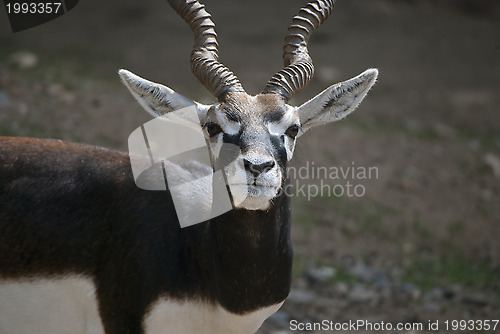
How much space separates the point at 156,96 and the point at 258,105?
847 mm

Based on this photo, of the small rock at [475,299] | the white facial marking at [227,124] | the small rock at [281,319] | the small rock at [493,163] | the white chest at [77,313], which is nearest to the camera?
the white facial marking at [227,124]

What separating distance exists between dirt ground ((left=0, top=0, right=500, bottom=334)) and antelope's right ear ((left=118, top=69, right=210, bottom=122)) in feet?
4.01

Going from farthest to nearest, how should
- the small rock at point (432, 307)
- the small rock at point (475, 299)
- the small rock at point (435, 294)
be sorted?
the small rock at point (435, 294) → the small rock at point (475, 299) → the small rock at point (432, 307)

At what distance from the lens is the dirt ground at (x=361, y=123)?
9.11 meters

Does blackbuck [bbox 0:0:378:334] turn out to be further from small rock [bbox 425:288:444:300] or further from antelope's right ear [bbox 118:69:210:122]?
small rock [bbox 425:288:444:300]

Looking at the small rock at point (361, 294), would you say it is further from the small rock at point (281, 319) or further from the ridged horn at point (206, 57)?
the ridged horn at point (206, 57)

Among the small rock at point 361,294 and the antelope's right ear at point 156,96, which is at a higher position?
the antelope's right ear at point 156,96

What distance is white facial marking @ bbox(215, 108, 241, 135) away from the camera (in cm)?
502

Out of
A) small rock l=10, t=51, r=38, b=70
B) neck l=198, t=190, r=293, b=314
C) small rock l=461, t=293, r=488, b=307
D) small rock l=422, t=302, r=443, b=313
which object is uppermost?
neck l=198, t=190, r=293, b=314

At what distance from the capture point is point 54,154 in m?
5.59

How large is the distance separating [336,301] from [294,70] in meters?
4.02

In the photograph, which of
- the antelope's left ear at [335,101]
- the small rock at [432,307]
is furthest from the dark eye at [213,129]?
the small rock at [432,307]

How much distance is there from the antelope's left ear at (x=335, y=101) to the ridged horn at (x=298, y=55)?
188 millimetres

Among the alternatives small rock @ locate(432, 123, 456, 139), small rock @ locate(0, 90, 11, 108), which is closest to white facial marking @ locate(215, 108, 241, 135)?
small rock @ locate(0, 90, 11, 108)
